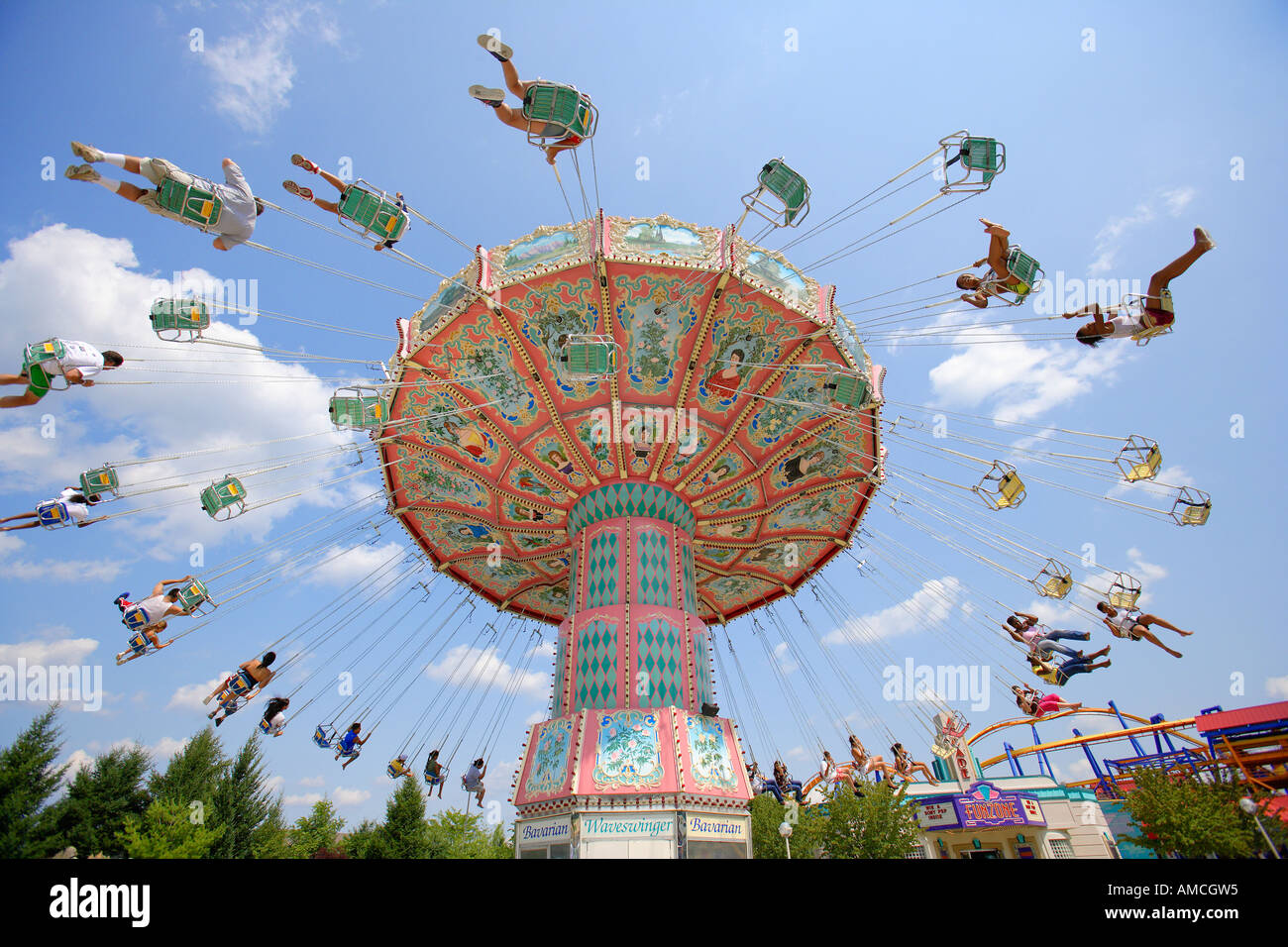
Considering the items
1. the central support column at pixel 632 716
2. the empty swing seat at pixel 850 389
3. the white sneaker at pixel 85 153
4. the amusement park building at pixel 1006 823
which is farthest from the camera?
the amusement park building at pixel 1006 823

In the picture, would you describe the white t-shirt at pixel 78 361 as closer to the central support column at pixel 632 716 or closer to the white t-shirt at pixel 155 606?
the white t-shirt at pixel 155 606

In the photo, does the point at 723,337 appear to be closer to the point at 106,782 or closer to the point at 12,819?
the point at 12,819

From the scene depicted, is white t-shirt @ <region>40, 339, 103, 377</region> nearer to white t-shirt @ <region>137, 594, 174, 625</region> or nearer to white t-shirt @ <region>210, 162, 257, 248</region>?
white t-shirt @ <region>210, 162, 257, 248</region>

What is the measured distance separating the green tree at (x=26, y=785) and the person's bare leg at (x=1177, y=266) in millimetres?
37281

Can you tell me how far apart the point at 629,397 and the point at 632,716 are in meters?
5.76

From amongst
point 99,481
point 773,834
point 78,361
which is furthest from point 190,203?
point 773,834

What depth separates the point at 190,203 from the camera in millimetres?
7031

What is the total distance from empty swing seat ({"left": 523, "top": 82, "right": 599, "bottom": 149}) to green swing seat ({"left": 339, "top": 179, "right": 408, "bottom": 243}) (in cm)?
208

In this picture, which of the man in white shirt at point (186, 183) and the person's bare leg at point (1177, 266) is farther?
the person's bare leg at point (1177, 266)

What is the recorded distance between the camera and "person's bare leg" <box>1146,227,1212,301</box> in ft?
26.3

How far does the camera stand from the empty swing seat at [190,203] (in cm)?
688

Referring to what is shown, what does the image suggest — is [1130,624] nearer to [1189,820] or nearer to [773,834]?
[1189,820]

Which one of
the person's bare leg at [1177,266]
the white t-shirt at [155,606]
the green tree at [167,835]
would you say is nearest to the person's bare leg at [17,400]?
the white t-shirt at [155,606]
